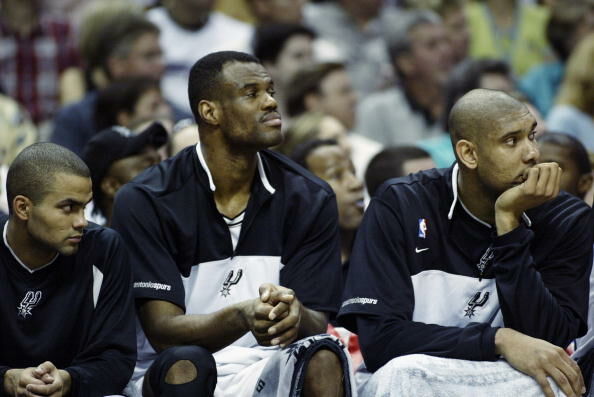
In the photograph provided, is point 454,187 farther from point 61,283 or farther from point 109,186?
point 109,186

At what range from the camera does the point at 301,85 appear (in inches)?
310

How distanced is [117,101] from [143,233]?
263 cm

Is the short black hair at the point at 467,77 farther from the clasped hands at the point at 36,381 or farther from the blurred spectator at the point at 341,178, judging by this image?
the clasped hands at the point at 36,381

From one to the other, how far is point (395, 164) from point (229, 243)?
179 cm

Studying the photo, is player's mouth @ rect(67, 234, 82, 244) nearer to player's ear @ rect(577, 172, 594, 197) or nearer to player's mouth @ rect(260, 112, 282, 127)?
player's mouth @ rect(260, 112, 282, 127)

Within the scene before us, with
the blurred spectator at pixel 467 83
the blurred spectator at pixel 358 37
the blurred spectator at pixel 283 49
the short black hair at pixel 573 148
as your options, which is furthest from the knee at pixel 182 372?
the blurred spectator at pixel 358 37

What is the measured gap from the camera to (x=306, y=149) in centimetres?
616

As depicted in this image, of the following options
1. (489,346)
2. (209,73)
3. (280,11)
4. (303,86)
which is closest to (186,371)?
(489,346)

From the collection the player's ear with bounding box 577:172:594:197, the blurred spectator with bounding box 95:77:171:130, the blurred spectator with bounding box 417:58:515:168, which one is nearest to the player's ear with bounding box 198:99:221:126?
the player's ear with bounding box 577:172:594:197

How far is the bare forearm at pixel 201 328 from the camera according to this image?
433 centimetres

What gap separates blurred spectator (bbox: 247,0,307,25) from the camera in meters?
9.02

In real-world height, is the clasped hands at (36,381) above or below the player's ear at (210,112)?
below

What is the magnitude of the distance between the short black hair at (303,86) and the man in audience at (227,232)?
2899 mm

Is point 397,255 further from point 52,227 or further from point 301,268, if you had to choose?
point 52,227
